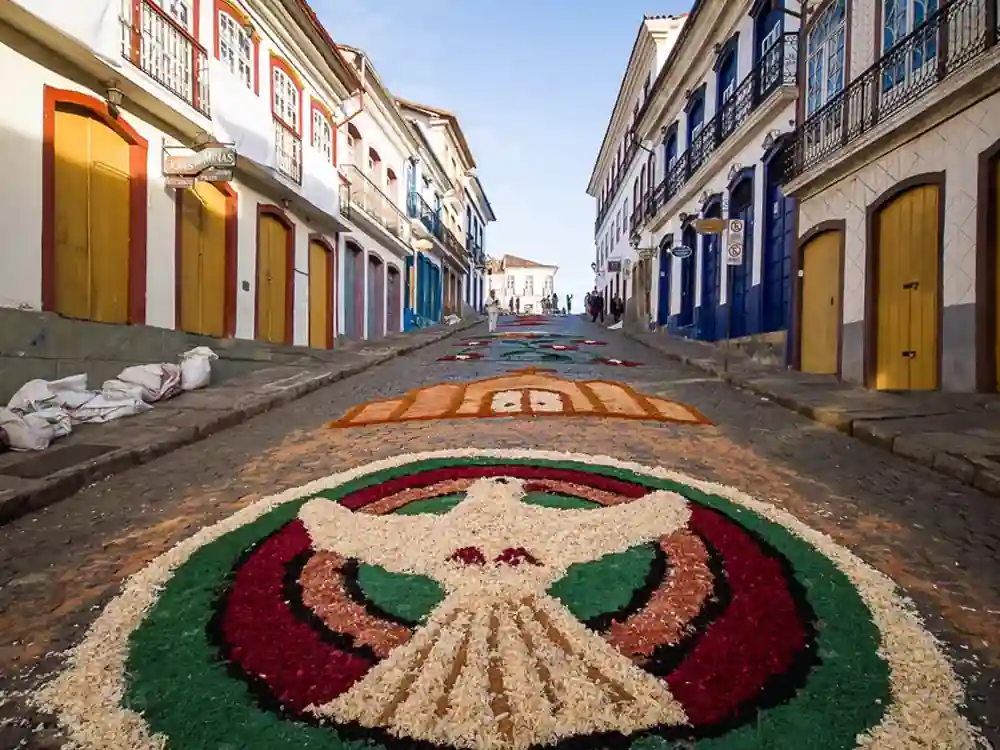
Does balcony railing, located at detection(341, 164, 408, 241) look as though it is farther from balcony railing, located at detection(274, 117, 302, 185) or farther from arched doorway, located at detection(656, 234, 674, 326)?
arched doorway, located at detection(656, 234, 674, 326)

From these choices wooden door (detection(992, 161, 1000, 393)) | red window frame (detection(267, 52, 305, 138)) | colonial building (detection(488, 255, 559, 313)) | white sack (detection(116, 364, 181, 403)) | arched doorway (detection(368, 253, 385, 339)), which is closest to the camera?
white sack (detection(116, 364, 181, 403))

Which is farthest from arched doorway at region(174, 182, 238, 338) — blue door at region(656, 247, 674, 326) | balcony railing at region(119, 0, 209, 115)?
blue door at region(656, 247, 674, 326)

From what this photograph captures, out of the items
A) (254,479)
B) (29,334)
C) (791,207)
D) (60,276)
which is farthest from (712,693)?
(791,207)

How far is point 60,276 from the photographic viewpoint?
745cm

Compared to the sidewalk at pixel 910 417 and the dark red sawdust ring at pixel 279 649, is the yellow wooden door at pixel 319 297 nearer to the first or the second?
the sidewalk at pixel 910 417

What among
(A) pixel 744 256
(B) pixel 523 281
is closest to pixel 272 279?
(A) pixel 744 256

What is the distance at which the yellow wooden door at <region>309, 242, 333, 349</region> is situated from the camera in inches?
610

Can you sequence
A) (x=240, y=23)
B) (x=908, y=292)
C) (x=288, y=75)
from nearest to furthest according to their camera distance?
(x=908, y=292) → (x=240, y=23) → (x=288, y=75)

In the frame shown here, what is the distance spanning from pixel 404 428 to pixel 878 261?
7.31 meters

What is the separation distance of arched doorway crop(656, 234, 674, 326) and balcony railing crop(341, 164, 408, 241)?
8958mm

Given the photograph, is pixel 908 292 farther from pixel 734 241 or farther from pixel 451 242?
pixel 451 242

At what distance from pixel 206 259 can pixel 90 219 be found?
274 centimetres

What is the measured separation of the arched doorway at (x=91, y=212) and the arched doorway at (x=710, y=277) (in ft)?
42.2

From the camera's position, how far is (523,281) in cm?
7919
